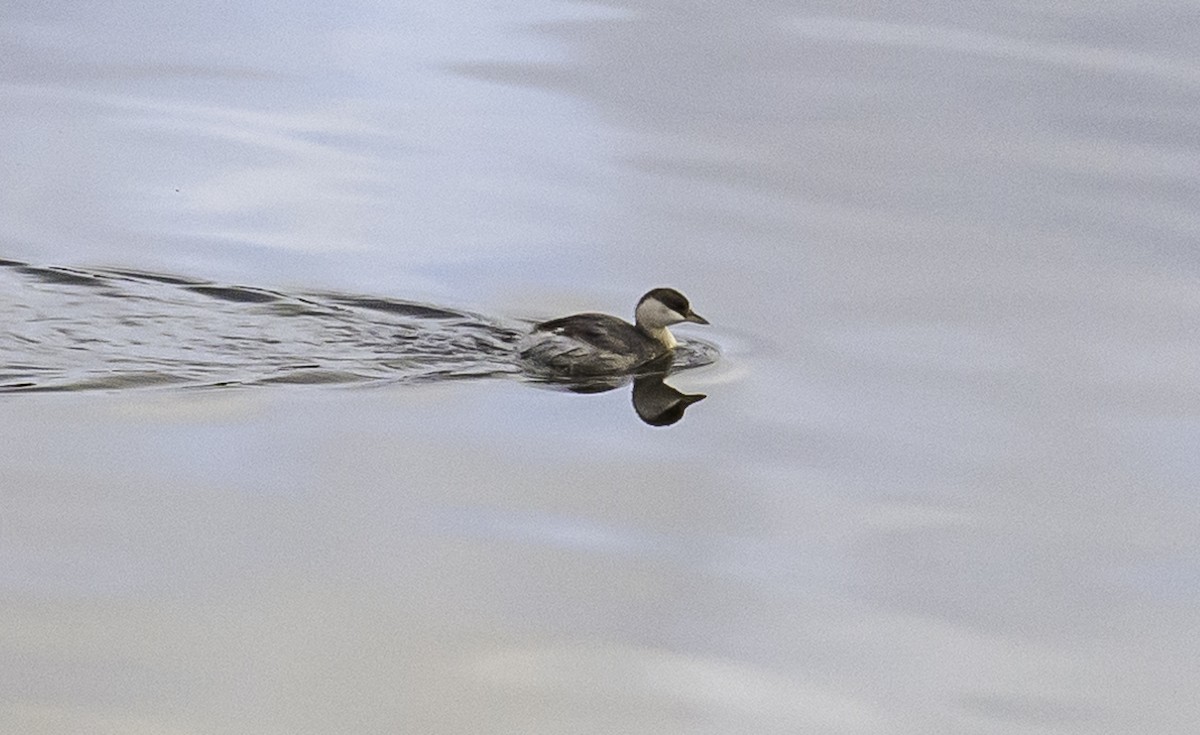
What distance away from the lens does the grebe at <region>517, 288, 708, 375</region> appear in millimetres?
9531

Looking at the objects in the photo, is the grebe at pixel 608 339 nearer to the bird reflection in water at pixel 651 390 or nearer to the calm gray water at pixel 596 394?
the bird reflection in water at pixel 651 390

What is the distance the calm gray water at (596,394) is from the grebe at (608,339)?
245 mm

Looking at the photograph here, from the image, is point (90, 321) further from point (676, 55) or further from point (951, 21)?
point (951, 21)

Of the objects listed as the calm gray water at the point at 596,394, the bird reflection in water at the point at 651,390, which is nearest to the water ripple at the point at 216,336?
the calm gray water at the point at 596,394

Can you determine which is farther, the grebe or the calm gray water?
the grebe

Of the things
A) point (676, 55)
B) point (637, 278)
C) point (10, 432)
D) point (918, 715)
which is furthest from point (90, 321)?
point (676, 55)

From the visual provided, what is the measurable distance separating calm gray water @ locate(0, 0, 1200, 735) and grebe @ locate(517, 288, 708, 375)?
0.24 meters

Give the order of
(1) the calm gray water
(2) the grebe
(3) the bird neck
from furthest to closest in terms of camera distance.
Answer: (3) the bird neck → (2) the grebe → (1) the calm gray water

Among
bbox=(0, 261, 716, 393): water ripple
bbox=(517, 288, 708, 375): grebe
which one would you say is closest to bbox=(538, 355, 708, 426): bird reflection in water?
bbox=(517, 288, 708, 375): grebe

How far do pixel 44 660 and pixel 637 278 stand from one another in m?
5.39

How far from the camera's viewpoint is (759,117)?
555 inches

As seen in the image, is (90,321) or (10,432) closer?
(10,432)

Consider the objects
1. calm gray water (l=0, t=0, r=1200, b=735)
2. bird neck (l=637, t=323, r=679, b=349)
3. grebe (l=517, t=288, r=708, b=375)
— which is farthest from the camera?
bird neck (l=637, t=323, r=679, b=349)

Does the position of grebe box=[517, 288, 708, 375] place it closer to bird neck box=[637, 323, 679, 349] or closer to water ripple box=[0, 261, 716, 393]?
bird neck box=[637, 323, 679, 349]
